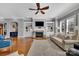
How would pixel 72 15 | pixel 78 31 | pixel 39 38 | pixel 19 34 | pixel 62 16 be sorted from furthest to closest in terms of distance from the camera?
pixel 39 38 → pixel 19 34 → pixel 78 31 → pixel 62 16 → pixel 72 15

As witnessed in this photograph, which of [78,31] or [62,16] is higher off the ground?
[62,16]

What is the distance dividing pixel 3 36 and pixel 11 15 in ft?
3.25

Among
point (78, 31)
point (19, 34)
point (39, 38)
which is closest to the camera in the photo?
point (78, 31)

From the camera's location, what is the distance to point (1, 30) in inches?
191

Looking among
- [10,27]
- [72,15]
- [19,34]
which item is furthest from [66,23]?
[19,34]

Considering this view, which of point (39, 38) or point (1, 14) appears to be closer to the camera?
point (1, 14)

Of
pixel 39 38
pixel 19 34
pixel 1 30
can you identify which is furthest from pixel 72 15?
pixel 39 38

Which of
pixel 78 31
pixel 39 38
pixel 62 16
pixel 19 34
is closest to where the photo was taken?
pixel 62 16

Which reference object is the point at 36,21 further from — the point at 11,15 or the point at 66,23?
the point at 66,23

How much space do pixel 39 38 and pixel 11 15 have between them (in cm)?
433

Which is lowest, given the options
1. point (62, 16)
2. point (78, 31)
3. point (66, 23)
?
point (78, 31)

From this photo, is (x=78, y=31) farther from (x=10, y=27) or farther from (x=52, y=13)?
(x=10, y=27)

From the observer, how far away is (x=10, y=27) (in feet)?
16.5

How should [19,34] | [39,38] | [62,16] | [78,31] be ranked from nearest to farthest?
[62,16] → [78,31] → [19,34] → [39,38]
